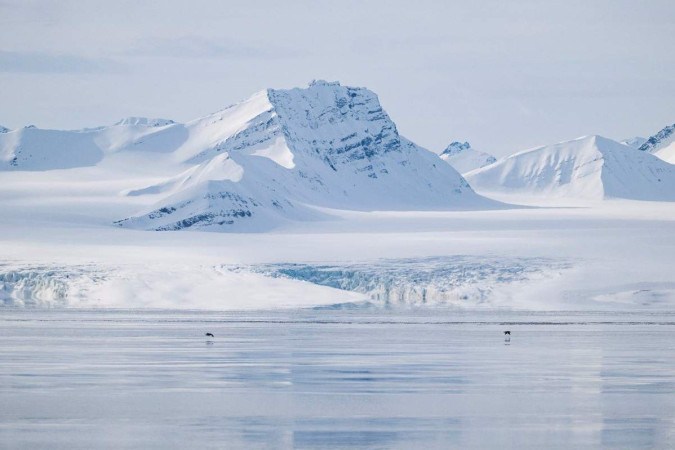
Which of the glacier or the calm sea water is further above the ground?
the glacier

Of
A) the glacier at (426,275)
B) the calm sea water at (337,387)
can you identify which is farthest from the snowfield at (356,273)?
the calm sea water at (337,387)

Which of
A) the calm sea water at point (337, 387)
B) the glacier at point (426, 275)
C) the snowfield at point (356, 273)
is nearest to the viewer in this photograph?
the calm sea water at point (337, 387)

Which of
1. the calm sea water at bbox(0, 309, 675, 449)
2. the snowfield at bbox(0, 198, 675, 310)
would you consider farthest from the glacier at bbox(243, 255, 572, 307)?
the calm sea water at bbox(0, 309, 675, 449)

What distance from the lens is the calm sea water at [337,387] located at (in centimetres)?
2694

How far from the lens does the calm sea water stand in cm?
2694

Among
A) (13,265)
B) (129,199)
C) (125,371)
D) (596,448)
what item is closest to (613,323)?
(125,371)

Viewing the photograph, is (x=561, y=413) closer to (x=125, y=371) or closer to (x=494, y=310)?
(x=125, y=371)

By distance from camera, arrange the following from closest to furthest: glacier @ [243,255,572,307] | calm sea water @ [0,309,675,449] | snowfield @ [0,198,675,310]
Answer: calm sea water @ [0,309,675,449] → snowfield @ [0,198,675,310] → glacier @ [243,255,572,307]

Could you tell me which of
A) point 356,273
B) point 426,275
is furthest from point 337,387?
point 356,273

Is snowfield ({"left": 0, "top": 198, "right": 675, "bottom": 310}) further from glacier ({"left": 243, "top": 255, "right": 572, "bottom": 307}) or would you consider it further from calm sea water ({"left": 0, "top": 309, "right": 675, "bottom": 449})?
calm sea water ({"left": 0, "top": 309, "right": 675, "bottom": 449})

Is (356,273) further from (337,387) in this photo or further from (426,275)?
(337,387)

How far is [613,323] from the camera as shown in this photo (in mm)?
61312

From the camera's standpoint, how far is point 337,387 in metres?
34.6

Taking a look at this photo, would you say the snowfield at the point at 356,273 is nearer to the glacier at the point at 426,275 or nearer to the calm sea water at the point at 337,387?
the glacier at the point at 426,275
